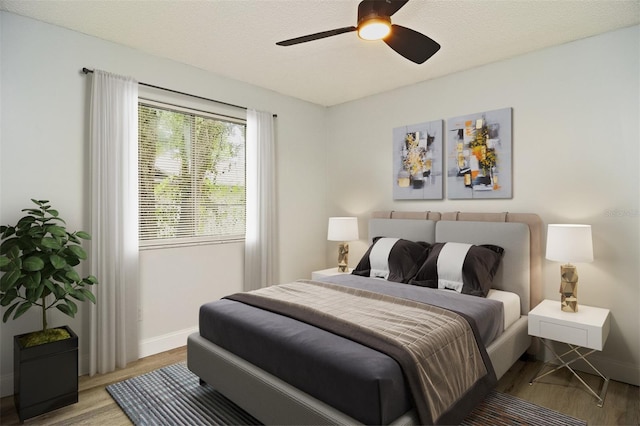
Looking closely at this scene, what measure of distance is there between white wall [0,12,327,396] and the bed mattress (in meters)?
1.02

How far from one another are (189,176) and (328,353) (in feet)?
8.35

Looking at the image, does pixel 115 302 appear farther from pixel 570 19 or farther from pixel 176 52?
pixel 570 19

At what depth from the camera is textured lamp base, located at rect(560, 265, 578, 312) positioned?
271cm

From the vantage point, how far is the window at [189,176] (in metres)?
3.36

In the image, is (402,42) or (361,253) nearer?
(402,42)

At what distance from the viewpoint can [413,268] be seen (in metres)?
3.41

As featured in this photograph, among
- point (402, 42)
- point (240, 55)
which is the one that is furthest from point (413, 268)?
point (240, 55)

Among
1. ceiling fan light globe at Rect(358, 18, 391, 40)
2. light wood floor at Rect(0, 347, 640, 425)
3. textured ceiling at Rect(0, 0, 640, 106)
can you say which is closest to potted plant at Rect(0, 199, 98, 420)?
light wood floor at Rect(0, 347, 640, 425)

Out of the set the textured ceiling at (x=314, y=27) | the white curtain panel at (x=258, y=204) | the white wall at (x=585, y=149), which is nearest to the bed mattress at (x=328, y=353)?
the white wall at (x=585, y=149)

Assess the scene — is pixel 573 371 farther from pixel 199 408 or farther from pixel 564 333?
pixel 199 408

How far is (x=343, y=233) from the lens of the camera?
4207 mm

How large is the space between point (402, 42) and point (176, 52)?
2.11 meters

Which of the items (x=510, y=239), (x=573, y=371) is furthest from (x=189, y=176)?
(x=573, y=371)

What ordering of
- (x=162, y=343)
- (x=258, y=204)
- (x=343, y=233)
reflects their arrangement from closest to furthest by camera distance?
1. (x=162, y=343)
2. (x=258, y=204)
3. (x=343, y=233)
